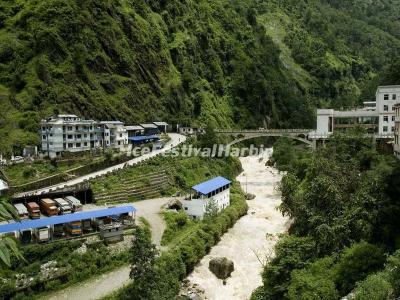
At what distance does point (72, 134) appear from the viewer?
195 ft

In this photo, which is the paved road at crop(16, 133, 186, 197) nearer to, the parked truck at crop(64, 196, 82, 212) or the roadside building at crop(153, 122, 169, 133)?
the parked truck at crop(64, 196, 82, 212)

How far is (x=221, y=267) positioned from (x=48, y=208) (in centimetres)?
1784

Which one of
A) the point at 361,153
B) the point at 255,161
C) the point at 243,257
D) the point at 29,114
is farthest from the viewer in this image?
the point at 255,161

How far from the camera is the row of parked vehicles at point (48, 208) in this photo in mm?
39000

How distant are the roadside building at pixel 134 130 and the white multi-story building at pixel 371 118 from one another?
29804 millimetres

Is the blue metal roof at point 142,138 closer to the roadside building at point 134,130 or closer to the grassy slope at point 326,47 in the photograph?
the roadside building at point 134,130

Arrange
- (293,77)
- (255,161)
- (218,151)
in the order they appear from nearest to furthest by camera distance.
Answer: (218,151) → (255,161) → (293,77)

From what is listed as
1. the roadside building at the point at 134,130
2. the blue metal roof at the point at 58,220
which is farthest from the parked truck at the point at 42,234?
the roadside building at the point at 134,130

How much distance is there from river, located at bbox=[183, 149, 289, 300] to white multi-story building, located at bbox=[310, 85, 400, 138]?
1375 cm

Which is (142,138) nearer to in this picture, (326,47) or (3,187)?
(3,187)

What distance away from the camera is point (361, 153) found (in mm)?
45062

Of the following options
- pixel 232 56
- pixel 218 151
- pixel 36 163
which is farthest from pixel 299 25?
pixel 36 163

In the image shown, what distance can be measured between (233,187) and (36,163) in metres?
26.7

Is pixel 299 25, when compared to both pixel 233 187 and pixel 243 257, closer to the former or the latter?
pixel 233 187
